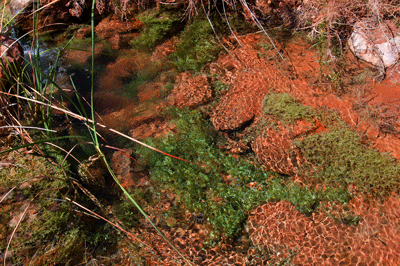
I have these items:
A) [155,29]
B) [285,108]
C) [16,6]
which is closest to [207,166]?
[285,108]

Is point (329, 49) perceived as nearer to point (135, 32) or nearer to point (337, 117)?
point (337, 117)

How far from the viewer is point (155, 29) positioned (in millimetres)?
4457

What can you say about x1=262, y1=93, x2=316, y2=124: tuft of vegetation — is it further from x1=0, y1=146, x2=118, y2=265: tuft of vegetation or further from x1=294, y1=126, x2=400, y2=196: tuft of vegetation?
x1=0, y1=146, x2=118, y2=265: tuft of vegetation

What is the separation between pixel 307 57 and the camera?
366 cm

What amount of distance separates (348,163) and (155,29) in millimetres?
3626

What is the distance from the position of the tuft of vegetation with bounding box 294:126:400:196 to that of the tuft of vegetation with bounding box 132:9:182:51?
114 inches

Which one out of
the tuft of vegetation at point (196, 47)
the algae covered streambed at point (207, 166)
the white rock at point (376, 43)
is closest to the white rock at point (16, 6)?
the algae covered streambed at point (207, 166)

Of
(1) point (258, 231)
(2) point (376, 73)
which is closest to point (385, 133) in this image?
(2) point (376, 73)

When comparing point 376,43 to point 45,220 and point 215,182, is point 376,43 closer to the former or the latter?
point 215,182

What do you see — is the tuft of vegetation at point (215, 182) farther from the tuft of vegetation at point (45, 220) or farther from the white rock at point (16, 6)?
the white rock at point (16, 6)

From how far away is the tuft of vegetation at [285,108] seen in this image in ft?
9.97

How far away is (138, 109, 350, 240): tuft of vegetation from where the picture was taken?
2.57 metres

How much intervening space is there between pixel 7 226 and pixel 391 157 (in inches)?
144

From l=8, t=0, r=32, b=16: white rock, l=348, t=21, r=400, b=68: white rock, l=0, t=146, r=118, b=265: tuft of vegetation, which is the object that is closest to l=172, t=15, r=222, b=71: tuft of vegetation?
l=348, t=21, r=400, b=68: white rock
